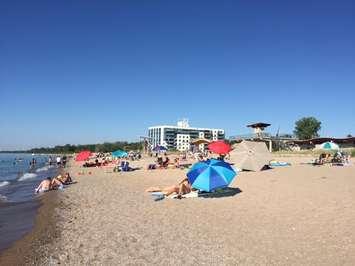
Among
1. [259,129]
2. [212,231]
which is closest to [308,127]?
[259,129]

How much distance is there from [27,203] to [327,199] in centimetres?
1198

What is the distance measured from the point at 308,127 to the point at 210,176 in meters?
102

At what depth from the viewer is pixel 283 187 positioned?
54.2 feet

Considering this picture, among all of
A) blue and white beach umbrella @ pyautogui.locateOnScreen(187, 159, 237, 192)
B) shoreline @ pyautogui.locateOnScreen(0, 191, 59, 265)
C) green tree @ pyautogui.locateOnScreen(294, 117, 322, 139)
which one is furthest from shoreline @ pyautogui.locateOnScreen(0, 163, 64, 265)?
green tree @ pyautogui.locateOnScreen(294, 117, 322, 139)

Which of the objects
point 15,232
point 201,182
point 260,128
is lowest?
point 15,232

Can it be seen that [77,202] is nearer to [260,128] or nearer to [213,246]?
[213,246]

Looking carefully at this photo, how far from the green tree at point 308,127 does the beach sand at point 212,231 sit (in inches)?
3848

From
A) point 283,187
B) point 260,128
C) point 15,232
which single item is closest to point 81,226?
point 15,232

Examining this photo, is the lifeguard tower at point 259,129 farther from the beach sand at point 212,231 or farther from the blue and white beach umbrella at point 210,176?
the blue and white beach umbrella at point 210,176

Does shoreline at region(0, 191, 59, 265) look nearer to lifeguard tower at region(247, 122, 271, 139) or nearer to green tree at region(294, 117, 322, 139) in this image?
lifeguard tower at region(247, 122, 271, 139)

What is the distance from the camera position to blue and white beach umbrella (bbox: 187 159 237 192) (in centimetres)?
1378

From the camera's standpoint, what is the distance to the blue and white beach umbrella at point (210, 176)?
45.2 ft

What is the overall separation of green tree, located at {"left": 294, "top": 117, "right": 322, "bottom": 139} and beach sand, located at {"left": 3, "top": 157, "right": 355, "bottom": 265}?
97.7 metres

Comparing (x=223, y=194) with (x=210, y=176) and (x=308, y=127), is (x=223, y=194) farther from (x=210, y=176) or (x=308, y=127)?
(x=308, y=127)
